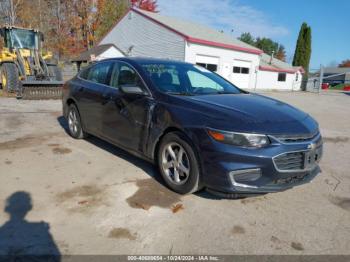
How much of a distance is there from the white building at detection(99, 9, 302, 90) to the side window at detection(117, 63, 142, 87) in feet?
55.1

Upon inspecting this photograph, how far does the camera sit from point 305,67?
4497 cm

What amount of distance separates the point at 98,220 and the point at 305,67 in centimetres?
4741

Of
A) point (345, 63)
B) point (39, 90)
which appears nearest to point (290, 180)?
point (39, 90)

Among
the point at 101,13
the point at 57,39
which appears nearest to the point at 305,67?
the point at 101,13

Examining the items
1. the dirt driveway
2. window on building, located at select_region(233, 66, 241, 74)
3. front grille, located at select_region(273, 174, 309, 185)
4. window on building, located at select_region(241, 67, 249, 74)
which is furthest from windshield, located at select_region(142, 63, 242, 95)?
window on building, located at select_region(241, 67, 249, 74)

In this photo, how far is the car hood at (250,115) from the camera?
3256 mm

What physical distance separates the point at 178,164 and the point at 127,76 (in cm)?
168

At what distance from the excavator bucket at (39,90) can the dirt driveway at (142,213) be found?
768 cm

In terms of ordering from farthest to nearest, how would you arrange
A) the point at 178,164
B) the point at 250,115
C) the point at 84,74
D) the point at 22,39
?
1. the point at 22,39
2. the point at 84,74
3. the point at 178,164
4. the point at 250,115

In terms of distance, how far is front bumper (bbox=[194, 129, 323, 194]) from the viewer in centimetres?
314

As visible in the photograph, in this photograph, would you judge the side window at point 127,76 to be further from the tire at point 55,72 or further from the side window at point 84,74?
the tire at point 55,72

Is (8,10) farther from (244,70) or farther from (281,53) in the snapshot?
(281,53)

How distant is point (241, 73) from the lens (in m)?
26.9

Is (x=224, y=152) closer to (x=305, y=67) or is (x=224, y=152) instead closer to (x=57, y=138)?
(x=57, y=138)
